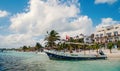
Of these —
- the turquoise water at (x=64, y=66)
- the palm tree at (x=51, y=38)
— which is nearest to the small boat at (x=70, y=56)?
the turquoise water at (x=64, y=66)

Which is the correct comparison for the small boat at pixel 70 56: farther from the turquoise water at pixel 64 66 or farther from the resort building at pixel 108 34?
the resort building at pixel 108 34

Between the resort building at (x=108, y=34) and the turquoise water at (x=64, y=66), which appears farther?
the resort building at (x=108, y=34)

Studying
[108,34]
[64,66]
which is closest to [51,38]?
[108,34]

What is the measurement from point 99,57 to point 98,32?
51.1 metres

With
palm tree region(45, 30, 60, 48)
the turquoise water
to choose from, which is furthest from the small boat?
palm tree region(45, 30, 60, 48)

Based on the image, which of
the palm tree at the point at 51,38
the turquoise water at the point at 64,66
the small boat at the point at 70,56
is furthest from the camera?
the palm tree at the point at 51,38

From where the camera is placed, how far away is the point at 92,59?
55.2 m

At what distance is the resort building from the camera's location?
92.9 metres

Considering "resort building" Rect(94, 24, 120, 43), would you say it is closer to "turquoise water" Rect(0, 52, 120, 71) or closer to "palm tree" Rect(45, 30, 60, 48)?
"palm tree" Rect(45, 30, 60, 48)

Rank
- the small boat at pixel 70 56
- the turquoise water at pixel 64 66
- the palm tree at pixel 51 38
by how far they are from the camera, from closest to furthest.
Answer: the turquoise water at pixel 64 66 → the small boat at pixel 70 56 → the palm tree at pixel 51 38

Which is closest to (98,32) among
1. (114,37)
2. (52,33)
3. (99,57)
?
(114,37)

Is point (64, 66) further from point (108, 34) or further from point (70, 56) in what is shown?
point (108, 34)

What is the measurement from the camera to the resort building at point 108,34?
92900 millimetres

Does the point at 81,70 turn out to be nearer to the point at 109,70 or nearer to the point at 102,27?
the point at 109,70
